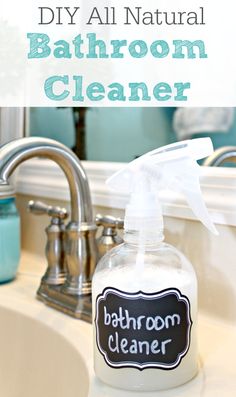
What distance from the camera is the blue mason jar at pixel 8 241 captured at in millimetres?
576

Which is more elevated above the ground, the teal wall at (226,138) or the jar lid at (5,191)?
the teal wall at (226,138)

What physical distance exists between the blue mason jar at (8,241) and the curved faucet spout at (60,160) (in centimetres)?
12

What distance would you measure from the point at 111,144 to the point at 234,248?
1.31ft

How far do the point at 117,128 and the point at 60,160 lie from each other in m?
0.34

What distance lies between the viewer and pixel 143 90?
1.46 feet

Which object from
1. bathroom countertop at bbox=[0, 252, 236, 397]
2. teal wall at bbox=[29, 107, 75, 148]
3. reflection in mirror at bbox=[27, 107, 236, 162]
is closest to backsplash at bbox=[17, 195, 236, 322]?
bathroom countertop at bbox=[0, 252, 236, 397]

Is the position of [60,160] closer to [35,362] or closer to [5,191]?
[5,191]

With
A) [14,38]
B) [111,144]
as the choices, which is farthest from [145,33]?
[111,144]

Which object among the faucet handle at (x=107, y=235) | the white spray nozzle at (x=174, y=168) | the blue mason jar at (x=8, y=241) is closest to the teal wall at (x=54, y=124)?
the blue mason jar at (x=8, y=241)

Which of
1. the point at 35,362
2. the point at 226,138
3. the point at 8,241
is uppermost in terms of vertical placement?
the point at 226,138

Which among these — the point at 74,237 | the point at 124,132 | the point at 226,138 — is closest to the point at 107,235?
the point at 74,237

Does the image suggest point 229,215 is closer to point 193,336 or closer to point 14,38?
point 193,336

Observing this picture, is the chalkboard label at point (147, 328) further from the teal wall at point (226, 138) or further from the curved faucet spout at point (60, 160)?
the teal wall at point (226, 138)

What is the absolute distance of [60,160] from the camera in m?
0.47
